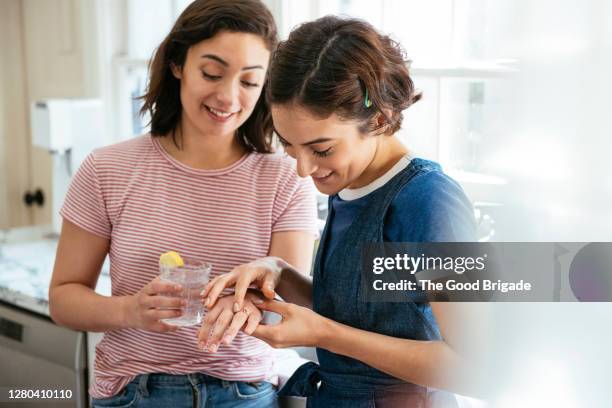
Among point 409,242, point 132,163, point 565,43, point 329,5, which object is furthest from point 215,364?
point 329,5

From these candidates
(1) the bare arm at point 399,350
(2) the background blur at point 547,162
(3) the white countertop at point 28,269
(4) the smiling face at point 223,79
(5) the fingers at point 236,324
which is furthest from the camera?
(3) the white countertop at point 28,269

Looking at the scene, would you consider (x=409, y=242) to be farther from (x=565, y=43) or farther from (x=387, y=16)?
(x=387, y=16)

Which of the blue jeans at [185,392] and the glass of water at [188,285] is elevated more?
the glass of water at [188,285]

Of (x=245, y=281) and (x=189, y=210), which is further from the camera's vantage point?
(x=189, y=210)

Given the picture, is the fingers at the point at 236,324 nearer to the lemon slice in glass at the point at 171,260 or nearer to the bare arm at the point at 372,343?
the bare arm at the point at 372,343

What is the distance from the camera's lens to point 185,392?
1.15 meters

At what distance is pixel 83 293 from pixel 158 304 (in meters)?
0.21

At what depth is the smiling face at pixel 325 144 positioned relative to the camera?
2.84 ft

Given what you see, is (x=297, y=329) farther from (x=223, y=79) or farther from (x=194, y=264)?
(x=223, y=79)

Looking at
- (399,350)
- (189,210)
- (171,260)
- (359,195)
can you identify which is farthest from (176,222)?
(399,350)

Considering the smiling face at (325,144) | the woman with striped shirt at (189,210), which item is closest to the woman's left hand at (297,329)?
the smiling face at (325,144)

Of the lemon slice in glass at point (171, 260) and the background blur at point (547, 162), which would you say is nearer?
the background blur at point (547, 162)

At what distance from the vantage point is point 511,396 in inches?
15.9

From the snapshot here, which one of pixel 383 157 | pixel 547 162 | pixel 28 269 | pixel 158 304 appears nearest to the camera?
pixel 547 162
